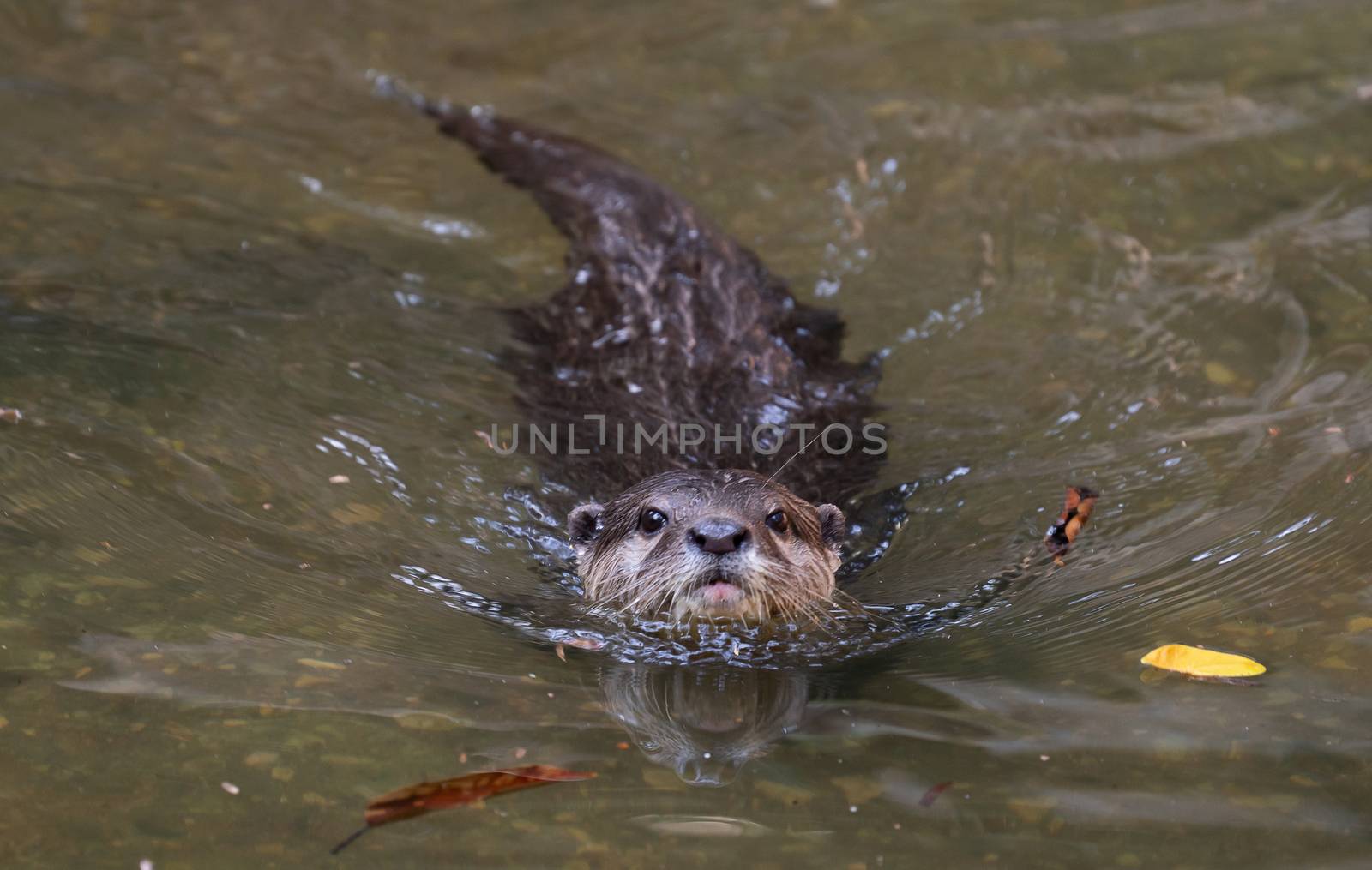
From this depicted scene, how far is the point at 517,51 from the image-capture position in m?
6.77

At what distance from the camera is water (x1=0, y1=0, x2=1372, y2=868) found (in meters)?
2.61

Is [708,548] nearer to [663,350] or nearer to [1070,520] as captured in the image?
[1070,520]

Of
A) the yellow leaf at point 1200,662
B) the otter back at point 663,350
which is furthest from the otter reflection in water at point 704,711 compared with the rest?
the otter back at point 663,350

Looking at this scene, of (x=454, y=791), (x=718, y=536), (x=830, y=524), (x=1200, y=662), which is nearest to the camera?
(x=454, y=791)

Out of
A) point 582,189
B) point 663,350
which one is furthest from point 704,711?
point 582,189

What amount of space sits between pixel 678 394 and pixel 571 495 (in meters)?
0.44

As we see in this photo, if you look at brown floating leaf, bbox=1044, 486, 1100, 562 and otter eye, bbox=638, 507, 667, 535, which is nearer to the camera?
otter eye, bbox=638, 507, 667, 535

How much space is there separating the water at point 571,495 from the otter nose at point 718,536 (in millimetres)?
297

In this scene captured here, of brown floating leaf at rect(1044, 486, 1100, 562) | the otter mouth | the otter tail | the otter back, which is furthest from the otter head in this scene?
the otter tail

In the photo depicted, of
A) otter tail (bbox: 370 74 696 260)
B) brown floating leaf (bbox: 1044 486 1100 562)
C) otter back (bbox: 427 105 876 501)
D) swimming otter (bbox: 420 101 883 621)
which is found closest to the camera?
swimming otter (bbox: 420 101 883 621)

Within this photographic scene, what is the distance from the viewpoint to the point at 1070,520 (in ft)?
12.3

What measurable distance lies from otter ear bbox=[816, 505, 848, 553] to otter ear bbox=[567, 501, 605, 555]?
571mm

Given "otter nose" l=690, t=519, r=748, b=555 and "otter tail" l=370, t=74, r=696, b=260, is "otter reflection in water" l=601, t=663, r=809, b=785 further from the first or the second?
"otter tail" l=370, t=74, r=696, b=260

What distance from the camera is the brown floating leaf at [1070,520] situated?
368 cm
